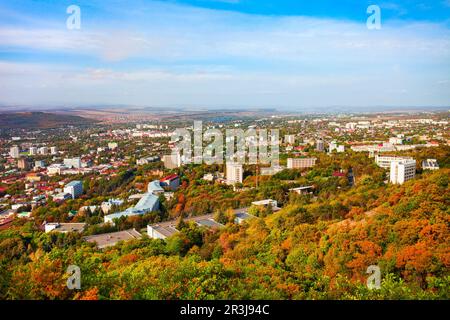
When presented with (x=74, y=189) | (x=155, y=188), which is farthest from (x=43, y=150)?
(x=155, y=188)

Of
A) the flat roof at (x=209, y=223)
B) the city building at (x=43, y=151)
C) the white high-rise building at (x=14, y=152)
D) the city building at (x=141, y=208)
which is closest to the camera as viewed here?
the flat roof at (x=209, y=223)

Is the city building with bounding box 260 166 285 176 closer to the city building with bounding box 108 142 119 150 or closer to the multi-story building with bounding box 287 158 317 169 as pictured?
the multi-story building with bounding box 287 158 317 169

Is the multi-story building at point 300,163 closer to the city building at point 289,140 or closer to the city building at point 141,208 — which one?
the city building at point 141,208

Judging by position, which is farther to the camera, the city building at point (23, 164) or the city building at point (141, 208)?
the city building at point (23, 164)

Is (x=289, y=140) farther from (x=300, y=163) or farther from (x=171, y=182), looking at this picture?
(x=171, y=182)

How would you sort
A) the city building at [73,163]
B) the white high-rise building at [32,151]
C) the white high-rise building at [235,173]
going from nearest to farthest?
the white high-rise building at [235,173]
the city building at [73,163]
the white high-rise building at [32,151]

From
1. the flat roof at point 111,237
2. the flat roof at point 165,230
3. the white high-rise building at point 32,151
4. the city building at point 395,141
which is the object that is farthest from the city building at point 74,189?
the city building at point 395,141
